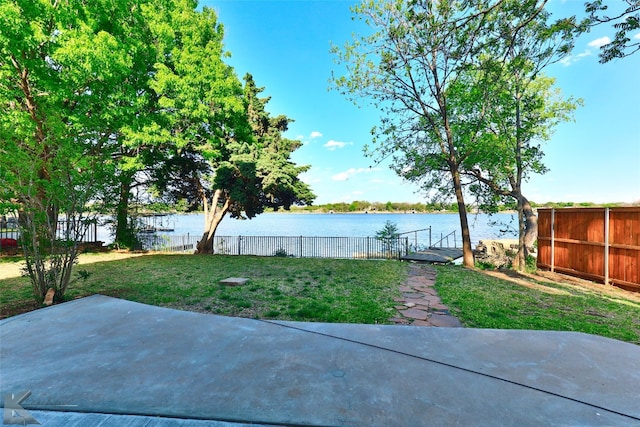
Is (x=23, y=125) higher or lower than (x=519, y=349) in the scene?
higher

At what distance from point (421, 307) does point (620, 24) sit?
4.45 metres

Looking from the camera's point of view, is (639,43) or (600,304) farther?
(600,304)

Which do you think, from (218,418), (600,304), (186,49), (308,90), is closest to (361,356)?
(218,418)

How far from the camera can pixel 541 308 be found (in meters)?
4.89

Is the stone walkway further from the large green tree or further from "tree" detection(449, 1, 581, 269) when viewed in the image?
the large green tree

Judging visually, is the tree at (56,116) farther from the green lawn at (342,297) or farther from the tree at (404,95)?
the tree at (404,95)

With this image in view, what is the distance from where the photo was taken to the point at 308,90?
19266 millimetres

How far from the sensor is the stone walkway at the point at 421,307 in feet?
13.3

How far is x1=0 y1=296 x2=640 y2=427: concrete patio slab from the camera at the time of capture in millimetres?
1885

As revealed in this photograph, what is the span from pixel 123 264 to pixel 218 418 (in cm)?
907

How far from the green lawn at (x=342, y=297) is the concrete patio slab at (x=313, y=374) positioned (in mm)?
815

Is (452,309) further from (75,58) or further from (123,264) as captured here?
(75,58)

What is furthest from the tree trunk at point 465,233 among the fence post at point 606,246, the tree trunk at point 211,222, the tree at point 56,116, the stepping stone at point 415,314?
the tree trunk at point 211,222

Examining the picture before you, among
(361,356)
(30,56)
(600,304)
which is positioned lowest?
(600,304)
